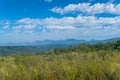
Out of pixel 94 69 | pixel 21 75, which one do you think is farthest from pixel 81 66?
pixel 21 75

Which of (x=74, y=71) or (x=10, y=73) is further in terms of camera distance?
(x=10, y=73)

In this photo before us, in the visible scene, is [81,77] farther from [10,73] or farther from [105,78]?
[10,73]

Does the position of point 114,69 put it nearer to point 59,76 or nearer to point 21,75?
point 59,76

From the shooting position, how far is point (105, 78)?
4.87 meters

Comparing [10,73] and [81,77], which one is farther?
[10,73]

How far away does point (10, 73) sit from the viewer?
534 cm

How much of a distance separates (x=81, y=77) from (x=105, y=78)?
453 millimetres

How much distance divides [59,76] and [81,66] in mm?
660

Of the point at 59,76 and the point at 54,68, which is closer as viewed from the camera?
the point at 59,76

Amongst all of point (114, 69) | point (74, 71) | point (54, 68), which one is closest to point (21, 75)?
point (54, 68)

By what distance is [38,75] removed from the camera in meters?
5.05

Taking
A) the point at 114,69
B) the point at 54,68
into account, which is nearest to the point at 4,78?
the point at 54,68

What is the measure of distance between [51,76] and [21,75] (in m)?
0.63

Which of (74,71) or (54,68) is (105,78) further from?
(54,68)
